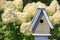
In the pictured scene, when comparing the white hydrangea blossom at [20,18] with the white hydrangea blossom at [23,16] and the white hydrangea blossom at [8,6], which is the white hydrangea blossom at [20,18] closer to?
the white hydrangea blossom at [23,16]

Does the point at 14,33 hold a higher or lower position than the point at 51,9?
lower

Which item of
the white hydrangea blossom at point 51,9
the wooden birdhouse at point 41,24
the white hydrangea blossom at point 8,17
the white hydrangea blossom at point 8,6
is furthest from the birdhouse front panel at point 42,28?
the white hydrangea blossom at point 8,6

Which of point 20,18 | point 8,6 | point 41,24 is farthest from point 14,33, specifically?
point 41,24

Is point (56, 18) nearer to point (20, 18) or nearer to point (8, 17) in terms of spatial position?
point (20, 18)

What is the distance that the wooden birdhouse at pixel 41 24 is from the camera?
115 inches

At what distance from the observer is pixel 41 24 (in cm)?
296

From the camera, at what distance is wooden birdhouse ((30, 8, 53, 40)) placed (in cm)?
293

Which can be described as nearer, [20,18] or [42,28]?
[42,28]

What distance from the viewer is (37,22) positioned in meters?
2.96

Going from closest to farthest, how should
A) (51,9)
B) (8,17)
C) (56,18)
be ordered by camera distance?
(8,17)
(56,18)
(51,9)

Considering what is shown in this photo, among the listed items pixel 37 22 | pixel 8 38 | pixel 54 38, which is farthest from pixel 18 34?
pixel 37 22

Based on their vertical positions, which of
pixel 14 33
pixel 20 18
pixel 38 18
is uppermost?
pixel 38 18

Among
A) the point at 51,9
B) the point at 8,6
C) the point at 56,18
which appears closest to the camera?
the point at 56,18

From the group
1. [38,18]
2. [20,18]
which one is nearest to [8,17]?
[20,18]
